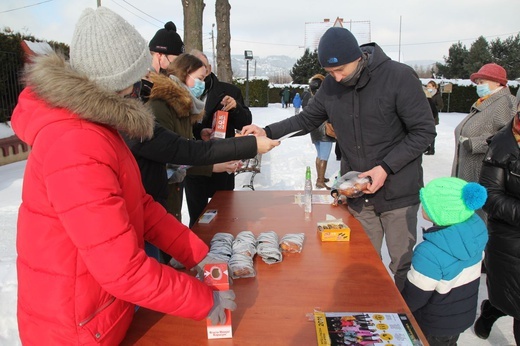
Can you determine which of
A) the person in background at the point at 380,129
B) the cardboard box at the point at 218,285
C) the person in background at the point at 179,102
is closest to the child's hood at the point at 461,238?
the person in background at the point at 380,129

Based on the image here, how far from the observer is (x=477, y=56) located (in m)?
29.8

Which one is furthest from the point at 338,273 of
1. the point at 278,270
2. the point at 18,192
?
the point at 18,192

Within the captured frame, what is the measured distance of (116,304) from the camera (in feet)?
3.75

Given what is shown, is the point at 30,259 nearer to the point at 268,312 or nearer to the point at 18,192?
the point at 268,312

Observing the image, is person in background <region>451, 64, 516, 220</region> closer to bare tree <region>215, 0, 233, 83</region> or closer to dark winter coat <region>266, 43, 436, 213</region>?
dark winter coat <region>266, 43, 436, 213</region>

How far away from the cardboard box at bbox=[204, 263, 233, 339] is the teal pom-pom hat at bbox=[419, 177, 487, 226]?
106cm

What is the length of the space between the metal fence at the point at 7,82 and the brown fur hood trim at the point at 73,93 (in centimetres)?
849

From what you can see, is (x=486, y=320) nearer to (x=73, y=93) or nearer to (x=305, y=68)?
(x=73, y=93)

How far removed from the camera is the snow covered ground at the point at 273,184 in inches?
103

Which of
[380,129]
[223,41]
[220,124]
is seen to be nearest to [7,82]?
[223,41]

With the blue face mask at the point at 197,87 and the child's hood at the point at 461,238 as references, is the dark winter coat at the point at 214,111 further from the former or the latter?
the child's hood at the point at 461,238

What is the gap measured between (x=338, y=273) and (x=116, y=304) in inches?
36.8

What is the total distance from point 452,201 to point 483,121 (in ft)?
8.35

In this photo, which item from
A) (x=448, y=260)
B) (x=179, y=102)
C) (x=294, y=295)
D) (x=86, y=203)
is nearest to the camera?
(x=86, y=203)
